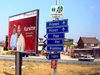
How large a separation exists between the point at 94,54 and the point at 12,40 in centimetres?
4015

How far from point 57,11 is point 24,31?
3.78m

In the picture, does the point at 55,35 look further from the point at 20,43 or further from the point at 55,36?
A: the point at 20,43

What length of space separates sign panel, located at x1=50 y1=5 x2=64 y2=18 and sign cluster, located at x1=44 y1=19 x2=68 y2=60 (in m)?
0.31

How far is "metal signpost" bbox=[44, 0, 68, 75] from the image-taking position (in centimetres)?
746

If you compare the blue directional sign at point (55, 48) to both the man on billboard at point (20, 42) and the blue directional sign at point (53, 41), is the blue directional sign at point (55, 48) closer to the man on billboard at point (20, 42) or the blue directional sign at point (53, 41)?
the blue directional sign at point (53, 41)

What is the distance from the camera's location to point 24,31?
10.5m

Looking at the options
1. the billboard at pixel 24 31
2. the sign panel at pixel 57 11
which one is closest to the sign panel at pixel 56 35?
the sign panel at pixel 57 11

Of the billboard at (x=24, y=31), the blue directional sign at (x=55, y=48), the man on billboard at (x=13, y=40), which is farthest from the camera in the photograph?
the man on billboard at (x=13, y=40)

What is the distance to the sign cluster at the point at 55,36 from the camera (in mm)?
7410

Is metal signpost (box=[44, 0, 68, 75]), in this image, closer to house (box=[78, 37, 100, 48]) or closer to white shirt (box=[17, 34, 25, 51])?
white shirt (box=[17, 34, 25, 51])

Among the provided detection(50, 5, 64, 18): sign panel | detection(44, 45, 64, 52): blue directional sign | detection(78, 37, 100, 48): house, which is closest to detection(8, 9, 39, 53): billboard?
detection(50, 5, 64, 18): sign panel

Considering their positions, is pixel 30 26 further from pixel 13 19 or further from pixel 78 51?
pixel 78 51

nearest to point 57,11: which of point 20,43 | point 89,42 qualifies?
point 20,43

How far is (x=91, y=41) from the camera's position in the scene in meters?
66.2
